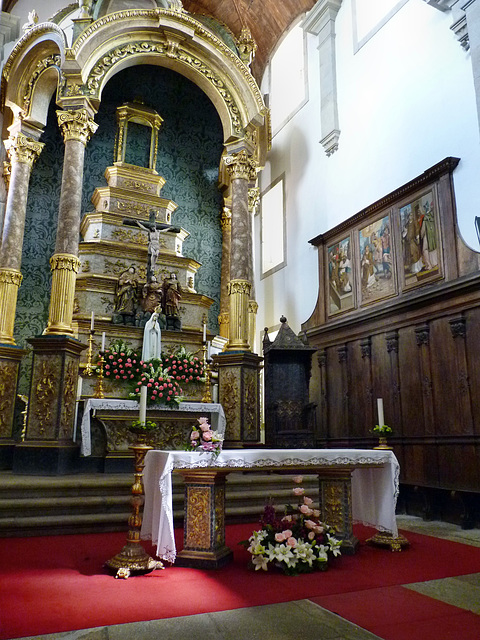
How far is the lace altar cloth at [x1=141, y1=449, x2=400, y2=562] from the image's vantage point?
14.3 ft

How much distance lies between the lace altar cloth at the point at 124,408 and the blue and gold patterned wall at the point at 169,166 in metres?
3.83

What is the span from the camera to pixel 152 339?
30.3 ft

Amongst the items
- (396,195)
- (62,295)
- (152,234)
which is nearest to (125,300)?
(152,234)

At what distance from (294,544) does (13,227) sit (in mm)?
8106

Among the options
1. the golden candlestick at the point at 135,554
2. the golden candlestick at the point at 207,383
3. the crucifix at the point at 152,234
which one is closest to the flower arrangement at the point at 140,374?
the golden candlestick at the point at 207,383

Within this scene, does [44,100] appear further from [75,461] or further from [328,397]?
[328,397]

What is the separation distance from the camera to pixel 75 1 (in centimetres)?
1267

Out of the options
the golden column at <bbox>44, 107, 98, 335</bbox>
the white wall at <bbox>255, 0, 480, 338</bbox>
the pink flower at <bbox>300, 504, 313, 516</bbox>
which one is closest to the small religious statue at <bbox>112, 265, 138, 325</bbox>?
the golden column at <bbox>44, 107, 98, 335</bbox>

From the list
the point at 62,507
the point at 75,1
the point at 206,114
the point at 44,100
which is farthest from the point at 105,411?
the point at 75,1

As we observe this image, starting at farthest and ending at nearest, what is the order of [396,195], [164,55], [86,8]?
[164,55] < [86,8] < [396,195]

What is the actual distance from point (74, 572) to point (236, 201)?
7792mm

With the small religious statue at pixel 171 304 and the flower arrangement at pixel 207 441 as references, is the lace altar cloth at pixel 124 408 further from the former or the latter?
the flower arrangement at pixel 207 441

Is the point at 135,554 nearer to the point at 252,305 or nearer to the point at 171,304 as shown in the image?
the point at 171,304

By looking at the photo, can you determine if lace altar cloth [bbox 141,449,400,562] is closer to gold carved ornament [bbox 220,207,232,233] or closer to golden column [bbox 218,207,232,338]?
golden column [bbox 218,207,232,338]
